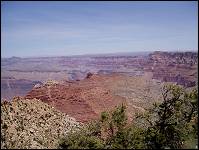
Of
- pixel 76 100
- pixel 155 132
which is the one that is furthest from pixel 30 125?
pixel 76 100

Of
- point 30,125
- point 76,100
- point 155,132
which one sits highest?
point 30,125

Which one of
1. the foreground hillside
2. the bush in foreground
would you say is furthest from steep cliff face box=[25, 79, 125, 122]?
the bush in foreground

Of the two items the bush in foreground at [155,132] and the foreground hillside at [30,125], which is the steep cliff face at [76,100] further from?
the bush in foreground at [155,132]

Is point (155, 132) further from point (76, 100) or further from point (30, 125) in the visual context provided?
point (76, 100)

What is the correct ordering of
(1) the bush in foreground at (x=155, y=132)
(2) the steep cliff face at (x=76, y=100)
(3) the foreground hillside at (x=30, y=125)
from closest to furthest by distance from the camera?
(3) the foreground hillside at (x=30, y=125)
(1) the bush in foreground at (x=155, y=132)
(2) the steep cliff face at (x=76, y=100)

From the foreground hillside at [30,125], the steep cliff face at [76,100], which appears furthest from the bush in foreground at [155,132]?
the steep cliff face at [76,100]

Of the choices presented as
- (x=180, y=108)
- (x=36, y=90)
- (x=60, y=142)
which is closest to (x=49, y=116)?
(x=60, y=142)

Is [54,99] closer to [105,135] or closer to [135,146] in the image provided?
[105,135]
